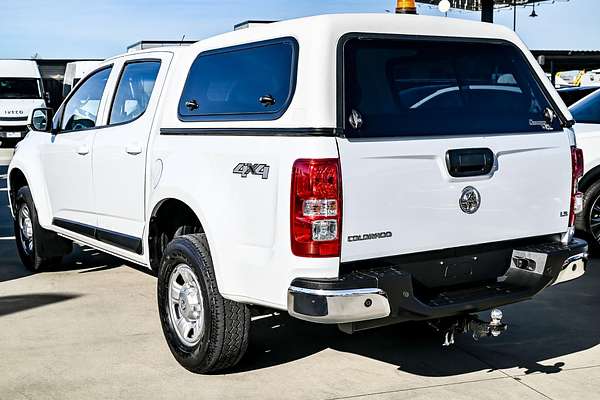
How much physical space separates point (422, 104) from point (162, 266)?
5.92ft

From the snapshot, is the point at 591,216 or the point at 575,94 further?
the point at 575,94

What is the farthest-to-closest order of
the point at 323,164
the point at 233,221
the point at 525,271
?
the point at 525,271 < the point at 233,221 < the point at 323,164

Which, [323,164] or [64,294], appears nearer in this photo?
[323,164]

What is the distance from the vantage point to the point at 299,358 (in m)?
→ 5.04

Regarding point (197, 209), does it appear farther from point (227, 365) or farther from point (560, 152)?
point (560, 152)

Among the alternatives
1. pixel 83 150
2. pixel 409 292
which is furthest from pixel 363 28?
pixel 83 150

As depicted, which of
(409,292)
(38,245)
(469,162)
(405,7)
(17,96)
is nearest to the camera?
(409,292)

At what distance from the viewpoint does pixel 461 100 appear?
4406 mm

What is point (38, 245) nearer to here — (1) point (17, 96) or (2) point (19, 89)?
(1) point (17, 96)

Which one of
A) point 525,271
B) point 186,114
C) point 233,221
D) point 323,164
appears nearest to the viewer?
point 323,164

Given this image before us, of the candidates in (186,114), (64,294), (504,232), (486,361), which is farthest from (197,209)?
(64,294)

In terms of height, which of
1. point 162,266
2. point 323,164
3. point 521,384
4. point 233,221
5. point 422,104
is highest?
point 422,104

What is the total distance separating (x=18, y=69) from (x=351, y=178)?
74.0 feet

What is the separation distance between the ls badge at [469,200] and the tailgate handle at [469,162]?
8cm
